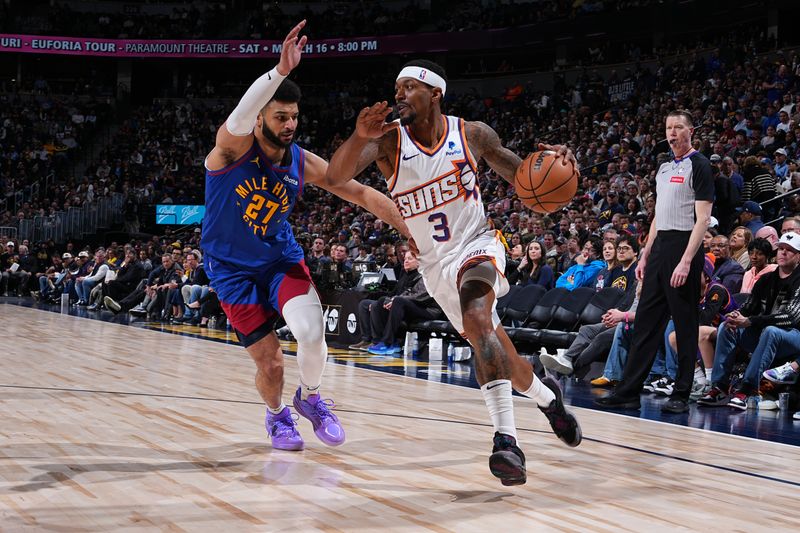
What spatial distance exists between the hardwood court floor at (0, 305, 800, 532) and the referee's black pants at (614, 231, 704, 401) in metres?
0.55

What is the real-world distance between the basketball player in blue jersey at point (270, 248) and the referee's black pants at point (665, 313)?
266cm

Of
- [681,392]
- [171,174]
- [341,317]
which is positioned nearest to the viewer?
[681,392]

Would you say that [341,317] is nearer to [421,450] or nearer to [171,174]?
[421,450]

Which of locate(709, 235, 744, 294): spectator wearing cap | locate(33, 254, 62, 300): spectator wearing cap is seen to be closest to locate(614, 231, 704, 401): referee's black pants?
locate(709, 235, 744, 294): spectator wearing cap

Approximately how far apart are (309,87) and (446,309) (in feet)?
99.8

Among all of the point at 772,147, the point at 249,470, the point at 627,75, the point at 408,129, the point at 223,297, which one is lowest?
the point at 249,470

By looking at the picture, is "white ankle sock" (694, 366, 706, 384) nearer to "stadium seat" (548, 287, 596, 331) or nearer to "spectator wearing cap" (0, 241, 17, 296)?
"stadium seat" (548, 287, 596, 331)

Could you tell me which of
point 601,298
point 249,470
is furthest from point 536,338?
point 249,470

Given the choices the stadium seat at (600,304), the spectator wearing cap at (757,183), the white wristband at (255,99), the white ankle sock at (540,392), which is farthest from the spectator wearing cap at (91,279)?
the white ankle sock at (540,392)

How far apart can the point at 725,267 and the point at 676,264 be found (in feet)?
5.78

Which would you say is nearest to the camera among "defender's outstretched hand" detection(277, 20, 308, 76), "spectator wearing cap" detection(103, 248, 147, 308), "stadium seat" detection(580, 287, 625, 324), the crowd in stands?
"defender's outstretched hand" detection(277, 20, 308, 76)

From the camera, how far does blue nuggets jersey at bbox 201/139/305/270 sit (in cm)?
440

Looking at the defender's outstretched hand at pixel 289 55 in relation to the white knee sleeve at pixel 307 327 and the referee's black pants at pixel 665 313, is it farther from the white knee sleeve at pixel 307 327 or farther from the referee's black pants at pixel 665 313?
the referee's black pants at pixel 665 313

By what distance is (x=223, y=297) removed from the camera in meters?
4.56
